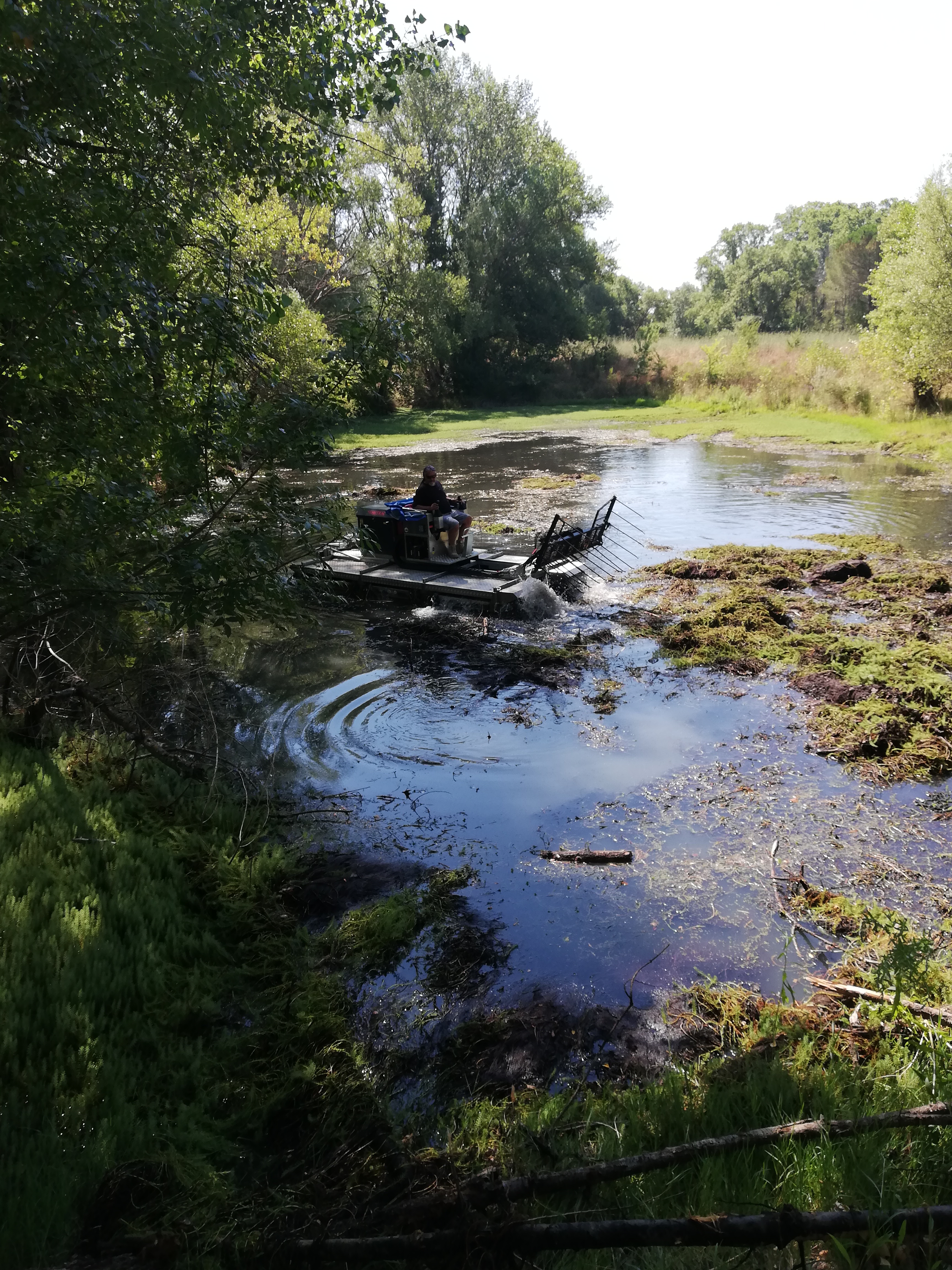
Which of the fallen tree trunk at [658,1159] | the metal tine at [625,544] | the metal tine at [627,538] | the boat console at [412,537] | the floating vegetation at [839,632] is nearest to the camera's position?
the fallen tree trunk at [658,1159]

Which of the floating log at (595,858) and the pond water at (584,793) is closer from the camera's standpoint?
the pond water at (584,793)

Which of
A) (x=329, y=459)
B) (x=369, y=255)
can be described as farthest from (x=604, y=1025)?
(x=369, y=255)

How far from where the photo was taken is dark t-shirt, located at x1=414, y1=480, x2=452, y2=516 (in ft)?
45.5

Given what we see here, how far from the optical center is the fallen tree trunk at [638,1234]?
2.75 metres

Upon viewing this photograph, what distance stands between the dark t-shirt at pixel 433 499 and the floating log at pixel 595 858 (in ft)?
27.4

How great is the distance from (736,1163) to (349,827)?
446 cm

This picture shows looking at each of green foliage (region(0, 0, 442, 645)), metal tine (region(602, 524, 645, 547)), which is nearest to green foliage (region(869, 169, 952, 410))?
metal tine (region(602, 524, 645, 547))

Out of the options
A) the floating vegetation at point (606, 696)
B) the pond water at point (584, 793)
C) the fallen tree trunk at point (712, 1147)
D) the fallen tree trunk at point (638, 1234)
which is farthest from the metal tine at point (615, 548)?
the fallen tree trunk at point (638, 1234)

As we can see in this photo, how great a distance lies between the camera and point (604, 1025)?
489cm

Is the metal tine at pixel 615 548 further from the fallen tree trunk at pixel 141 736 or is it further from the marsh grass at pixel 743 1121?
the marsh grass at pixel 743 1121

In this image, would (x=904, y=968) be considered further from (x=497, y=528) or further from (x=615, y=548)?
(x=497, y=528)

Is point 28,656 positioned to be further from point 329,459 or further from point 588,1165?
point 588,1165

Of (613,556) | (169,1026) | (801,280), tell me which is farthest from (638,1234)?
(801,280)

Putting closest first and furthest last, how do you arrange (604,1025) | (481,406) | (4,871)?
1. (604,1025)
2. (4,871)
3. (481,406)
